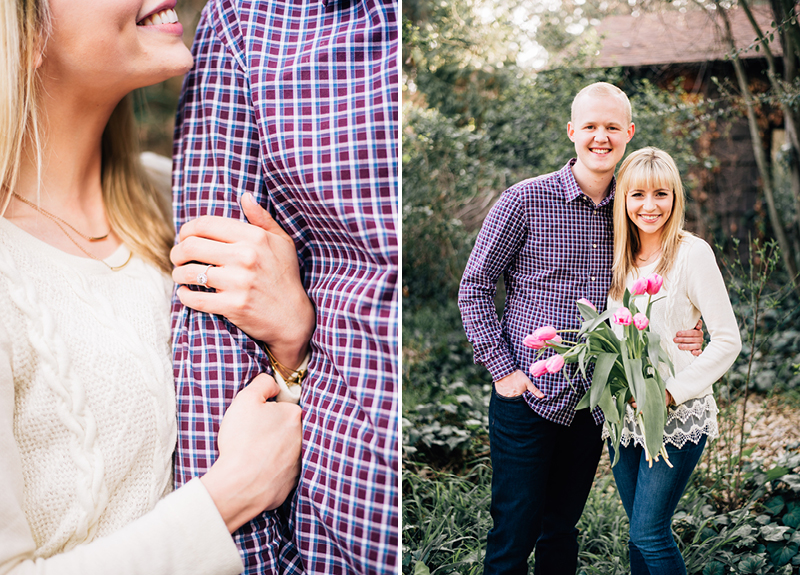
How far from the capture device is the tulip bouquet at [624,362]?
Result: 3.54 feet

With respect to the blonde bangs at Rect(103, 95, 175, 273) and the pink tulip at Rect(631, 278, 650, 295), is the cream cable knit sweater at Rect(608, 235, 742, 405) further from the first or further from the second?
the blonde bangs at Rect(103, 95, 175, 273)

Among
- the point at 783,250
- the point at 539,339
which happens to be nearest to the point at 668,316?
the point at 539,339

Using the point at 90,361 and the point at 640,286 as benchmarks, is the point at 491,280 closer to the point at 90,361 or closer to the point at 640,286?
the point at 640,286

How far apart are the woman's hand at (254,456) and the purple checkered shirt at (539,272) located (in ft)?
1.54

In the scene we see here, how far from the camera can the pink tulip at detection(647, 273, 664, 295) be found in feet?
3.51

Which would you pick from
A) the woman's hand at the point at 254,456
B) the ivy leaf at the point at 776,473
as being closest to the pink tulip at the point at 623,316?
the ivy leaf at the point at 776,473

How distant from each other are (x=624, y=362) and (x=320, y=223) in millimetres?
685

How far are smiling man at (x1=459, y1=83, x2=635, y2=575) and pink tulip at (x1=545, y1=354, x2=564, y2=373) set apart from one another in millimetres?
69

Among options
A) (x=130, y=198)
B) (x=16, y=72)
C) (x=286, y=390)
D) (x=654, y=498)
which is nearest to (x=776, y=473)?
(x=654, y=498)

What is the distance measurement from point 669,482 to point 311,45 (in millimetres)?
1184

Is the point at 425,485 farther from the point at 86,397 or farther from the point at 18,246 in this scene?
the point at 18,246

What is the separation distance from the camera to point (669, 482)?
116 cm

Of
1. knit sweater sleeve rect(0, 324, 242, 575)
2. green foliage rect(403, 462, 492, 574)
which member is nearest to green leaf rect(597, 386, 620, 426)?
green foliage rect(403, 462, 492, 574)

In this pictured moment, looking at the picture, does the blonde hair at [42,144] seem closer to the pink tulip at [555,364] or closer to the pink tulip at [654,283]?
the pink tulip at [555,364]
